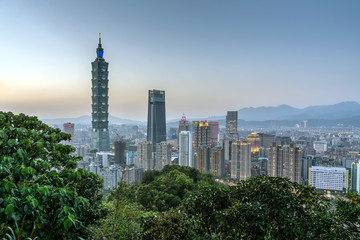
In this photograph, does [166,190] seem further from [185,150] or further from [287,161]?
[185,150]

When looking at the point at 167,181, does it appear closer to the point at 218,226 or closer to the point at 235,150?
the point at 218,226

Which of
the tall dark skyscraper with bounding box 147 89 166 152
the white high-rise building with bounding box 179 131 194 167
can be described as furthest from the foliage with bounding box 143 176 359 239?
the tall dark skyscraper with bounding box 147 89 166 152

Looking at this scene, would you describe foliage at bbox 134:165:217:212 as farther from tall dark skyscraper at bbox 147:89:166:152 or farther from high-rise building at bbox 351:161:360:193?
tall dark skyscraper at bbox 147:89:166:152

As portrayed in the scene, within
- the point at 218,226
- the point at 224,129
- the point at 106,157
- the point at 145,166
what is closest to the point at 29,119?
the point at 218,226

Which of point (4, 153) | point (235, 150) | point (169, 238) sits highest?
point (4, 153)

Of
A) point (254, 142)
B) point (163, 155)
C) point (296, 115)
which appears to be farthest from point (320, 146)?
point (296, 115)
